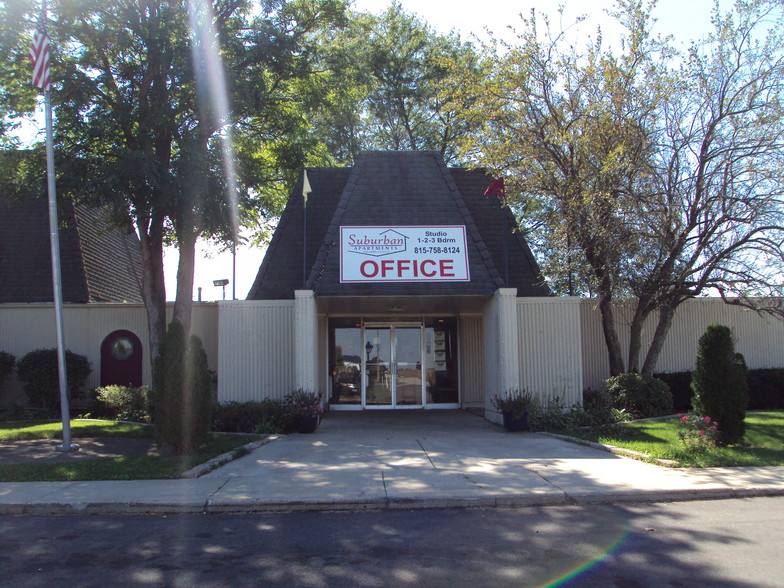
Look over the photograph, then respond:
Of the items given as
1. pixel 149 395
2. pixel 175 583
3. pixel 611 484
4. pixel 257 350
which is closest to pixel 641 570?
pixel 611 484

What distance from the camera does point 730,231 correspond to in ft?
48.1

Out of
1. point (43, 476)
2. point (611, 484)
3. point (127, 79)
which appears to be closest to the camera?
point (611, 484)

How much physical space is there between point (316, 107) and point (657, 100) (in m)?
9.80

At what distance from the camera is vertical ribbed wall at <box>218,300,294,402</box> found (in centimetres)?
1497

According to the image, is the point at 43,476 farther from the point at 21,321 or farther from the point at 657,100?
the point at 657,100

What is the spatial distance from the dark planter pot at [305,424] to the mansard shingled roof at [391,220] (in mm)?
2766

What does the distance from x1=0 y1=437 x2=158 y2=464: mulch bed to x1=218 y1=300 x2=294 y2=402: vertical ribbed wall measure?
2.66 meters

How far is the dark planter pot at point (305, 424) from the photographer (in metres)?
13.4

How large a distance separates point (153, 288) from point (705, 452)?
43.5 feet

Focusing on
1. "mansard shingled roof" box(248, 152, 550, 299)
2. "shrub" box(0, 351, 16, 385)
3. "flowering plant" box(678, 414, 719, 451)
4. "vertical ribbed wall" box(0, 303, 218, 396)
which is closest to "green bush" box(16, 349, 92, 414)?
"shrub" box(0, 351, 16, 385)

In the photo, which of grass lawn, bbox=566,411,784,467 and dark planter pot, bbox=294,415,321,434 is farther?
dark planter pot, bbox=294,415,321,434

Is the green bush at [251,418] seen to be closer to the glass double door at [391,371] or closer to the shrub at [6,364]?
the glass double door at [391,371]

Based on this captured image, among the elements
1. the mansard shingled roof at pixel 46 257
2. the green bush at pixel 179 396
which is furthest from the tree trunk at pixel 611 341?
the mansard shingled roof at pixel 46 257

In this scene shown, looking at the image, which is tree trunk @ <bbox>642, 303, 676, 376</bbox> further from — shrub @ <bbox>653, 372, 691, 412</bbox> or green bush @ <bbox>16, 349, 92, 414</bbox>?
green bush @ <bbox>16, 349, 92, 414</bbox>
